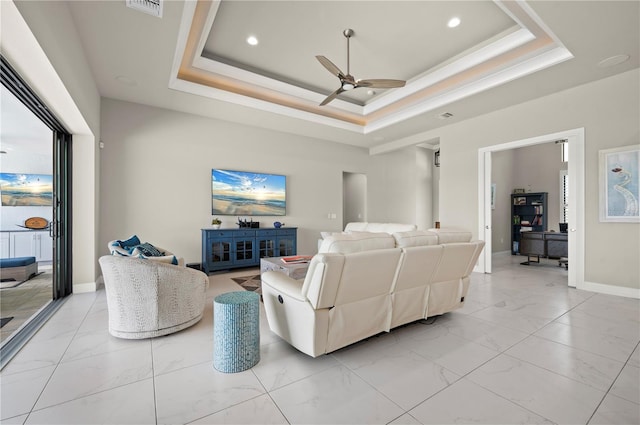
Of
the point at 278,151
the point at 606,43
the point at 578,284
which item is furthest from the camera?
the point at 278,151

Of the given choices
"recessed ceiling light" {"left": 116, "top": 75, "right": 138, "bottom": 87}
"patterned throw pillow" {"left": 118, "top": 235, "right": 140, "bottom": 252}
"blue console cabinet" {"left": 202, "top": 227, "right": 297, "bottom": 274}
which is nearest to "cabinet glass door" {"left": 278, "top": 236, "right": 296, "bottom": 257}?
"blue console cabinet" {"left": 202, "top": 227, "right": 297, "bottom": 274}

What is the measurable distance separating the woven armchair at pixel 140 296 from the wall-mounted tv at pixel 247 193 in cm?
314

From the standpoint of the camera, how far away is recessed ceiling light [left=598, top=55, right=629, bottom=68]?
3498mm

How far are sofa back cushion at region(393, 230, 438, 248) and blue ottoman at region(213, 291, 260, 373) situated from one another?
1275 millimetres

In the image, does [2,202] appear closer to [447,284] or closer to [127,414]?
[127,414]

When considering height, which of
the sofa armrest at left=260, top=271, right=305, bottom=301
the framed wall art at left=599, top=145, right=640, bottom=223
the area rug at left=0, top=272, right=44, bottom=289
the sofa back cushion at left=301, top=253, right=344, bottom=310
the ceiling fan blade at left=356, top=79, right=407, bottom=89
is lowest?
the area rug at left=0, top=272, right=44, bottom=289

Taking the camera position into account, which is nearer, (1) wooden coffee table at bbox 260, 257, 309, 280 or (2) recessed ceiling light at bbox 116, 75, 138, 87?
(1) wooden coffee table at bbox 260, 257, 309, 280

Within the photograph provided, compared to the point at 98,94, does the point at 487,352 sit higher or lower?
lower

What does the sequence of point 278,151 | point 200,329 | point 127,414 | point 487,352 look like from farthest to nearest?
point 278,151 < point 200,329 < point 487,352 < point 127,414

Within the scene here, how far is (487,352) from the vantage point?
2.28 meters

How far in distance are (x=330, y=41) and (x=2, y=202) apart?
269 inches

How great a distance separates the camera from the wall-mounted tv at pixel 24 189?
560 centimetres

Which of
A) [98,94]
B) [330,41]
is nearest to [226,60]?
[330,41]

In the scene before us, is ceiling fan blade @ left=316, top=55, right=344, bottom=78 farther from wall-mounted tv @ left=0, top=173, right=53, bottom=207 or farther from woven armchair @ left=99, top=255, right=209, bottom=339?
wall-mounted tv @ left=0, top=173, right=53, bottom=207
